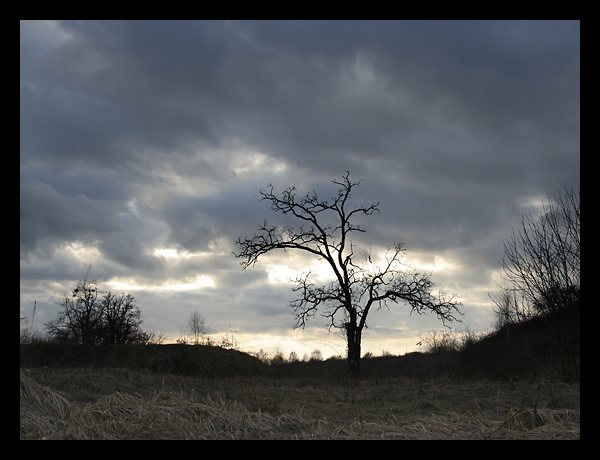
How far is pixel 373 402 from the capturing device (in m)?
10.3

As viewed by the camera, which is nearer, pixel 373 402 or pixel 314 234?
pixel 373 402

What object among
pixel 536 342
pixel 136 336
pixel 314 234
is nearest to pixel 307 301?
pixel 314 234

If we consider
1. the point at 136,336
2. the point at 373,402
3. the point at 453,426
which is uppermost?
the point at 453,426

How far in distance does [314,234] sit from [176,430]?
1667 cm

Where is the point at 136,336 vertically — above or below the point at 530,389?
below

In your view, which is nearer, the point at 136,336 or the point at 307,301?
the point at 307,301

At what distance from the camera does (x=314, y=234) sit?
21.1 metres

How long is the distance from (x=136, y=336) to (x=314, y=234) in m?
23.6

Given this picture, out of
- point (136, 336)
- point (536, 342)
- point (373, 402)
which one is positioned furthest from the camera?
point (136, 336)
